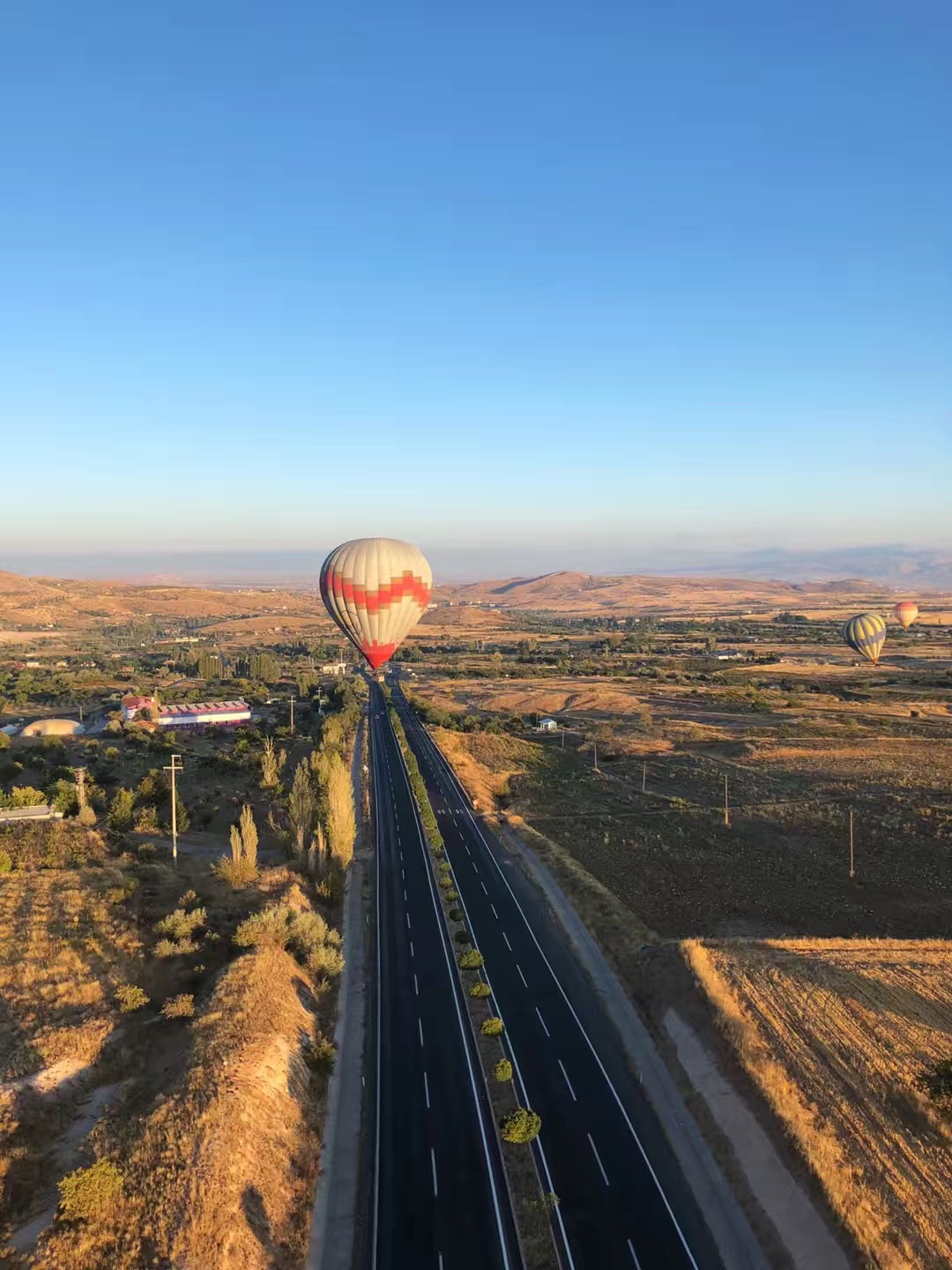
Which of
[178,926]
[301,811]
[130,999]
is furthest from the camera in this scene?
[301,811]

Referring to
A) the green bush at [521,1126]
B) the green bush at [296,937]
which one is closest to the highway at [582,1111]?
the green bush at [521,1126]

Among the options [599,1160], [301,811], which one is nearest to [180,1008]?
[599,1160]

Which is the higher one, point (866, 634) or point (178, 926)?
point (866, 634)

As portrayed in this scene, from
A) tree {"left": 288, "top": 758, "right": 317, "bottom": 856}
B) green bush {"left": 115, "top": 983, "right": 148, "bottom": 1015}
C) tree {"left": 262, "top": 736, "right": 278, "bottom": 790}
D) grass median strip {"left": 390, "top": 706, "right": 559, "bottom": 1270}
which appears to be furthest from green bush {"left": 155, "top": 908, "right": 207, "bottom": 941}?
tree {"left": 262, "top": 736, "right": 278, "bottom": 790}

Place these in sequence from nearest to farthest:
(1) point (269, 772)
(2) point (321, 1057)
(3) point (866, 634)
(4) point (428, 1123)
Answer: (4) point (428, 1123)
(2) point (321, 1057)
(1) point (269, 772)
(3) point (866, 634)

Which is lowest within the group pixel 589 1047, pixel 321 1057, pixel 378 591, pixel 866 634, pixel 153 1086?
pixel 589 1047

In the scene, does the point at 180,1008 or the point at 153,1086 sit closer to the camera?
the point at 153,1086

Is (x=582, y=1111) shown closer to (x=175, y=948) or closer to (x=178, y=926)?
(x=175, y=948)

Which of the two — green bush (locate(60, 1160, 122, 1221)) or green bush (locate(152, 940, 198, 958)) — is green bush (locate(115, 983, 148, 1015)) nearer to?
green bush (locate(152, 940, 198, 958))
